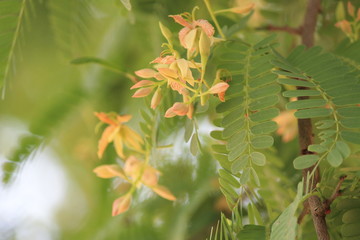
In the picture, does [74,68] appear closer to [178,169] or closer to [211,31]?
[178,169]

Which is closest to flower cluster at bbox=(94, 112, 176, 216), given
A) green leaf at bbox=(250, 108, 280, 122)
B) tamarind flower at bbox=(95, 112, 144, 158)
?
tamarind flower at bbox=(95, 112, 144, 158)

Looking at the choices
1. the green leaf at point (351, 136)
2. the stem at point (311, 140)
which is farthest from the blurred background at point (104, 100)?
the green leaf at point (351, 136)

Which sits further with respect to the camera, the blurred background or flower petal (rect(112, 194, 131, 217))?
the blurred background

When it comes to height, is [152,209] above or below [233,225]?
below

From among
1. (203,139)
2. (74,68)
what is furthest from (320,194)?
(74,68)

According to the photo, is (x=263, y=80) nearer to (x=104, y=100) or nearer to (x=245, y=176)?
(x=245, y=176)

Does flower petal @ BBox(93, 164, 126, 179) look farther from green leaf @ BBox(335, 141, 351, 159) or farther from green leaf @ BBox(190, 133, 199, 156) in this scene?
green leaf @ BBox(335, 141, 351, 159)
